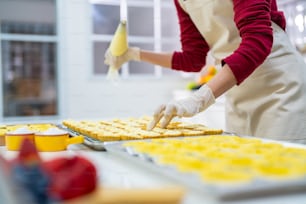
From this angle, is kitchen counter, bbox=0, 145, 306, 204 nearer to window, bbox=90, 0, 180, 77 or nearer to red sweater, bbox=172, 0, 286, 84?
red sweater, bbox=172, 0, 286, 84

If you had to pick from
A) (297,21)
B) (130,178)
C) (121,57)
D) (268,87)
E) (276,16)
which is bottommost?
(130,178)

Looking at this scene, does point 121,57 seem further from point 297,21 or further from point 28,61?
point 28,61

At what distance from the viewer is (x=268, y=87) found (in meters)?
1.47

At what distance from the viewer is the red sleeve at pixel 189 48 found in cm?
177

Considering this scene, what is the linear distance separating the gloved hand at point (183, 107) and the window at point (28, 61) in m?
3.72

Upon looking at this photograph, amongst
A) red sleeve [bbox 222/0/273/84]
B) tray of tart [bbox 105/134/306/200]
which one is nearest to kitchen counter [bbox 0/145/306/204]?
tray of tart [bbox 105/134/306/200]

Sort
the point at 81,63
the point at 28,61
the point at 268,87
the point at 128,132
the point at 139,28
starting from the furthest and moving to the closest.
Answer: the point at 28,61
the point at 139,28
the point at 81,63
the point at 268,87
the point at 128,132

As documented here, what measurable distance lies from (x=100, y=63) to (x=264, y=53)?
3676 millimetres

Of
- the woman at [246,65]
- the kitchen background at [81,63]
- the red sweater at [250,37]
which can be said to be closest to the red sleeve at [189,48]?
the woman at [246,65]

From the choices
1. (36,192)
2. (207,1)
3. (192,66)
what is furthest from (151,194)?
(192,66)

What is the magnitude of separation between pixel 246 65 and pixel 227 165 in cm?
62

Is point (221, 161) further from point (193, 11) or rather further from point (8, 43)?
point (8, 43)

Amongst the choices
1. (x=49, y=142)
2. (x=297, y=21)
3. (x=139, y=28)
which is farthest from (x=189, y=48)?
(x=139, y=28)

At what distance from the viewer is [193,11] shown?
5.31 feet
